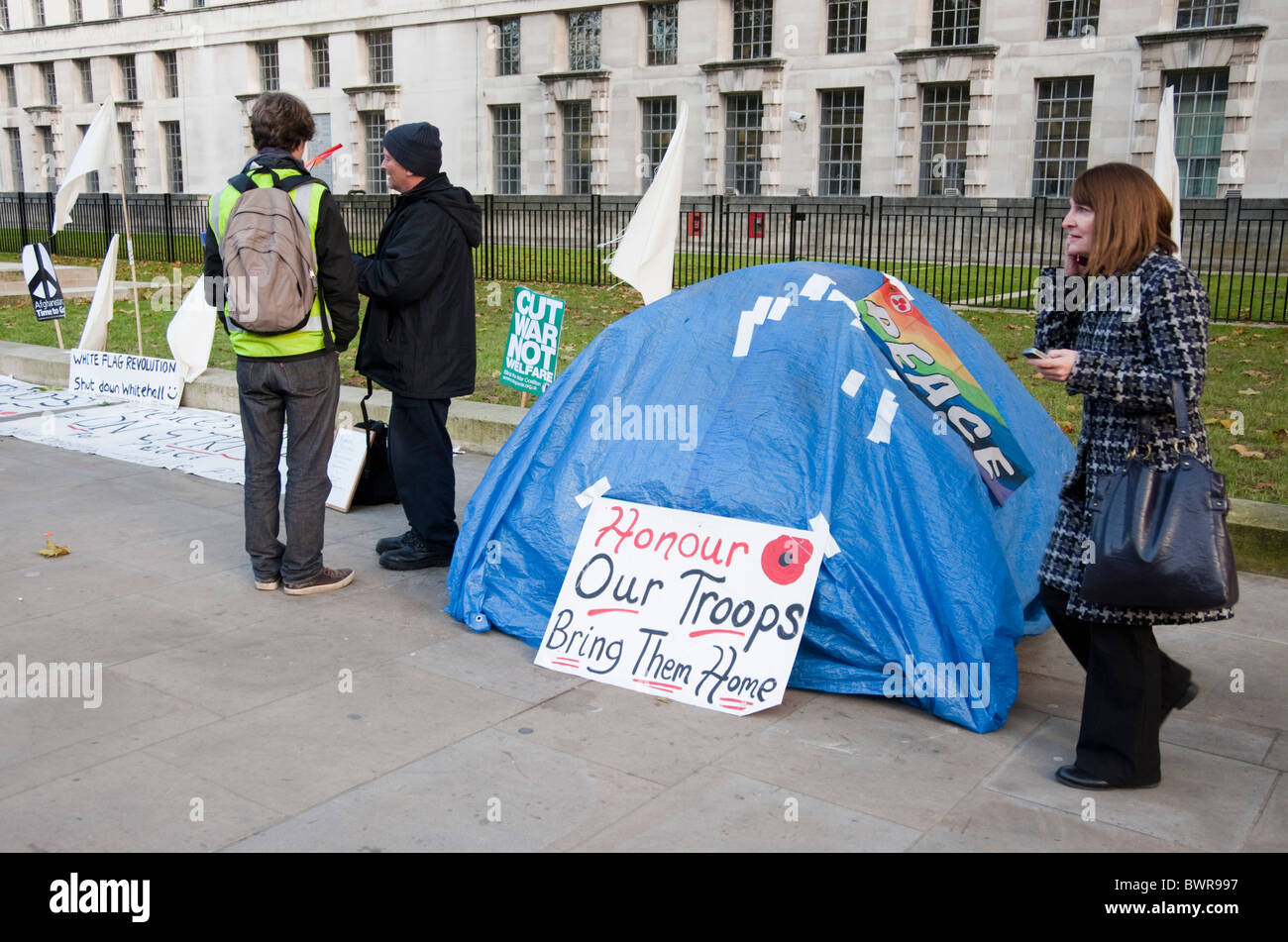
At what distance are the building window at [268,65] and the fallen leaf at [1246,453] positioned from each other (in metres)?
39.0

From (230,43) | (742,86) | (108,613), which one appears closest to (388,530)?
(108,613)

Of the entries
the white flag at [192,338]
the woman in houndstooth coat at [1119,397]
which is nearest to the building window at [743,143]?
the white flag at [192,338]

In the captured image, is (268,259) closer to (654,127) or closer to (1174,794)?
(1174,794)

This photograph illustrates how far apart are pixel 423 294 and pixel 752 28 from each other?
88.3ft

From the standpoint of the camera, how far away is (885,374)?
4.46 m

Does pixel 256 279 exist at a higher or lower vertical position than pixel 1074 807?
higher

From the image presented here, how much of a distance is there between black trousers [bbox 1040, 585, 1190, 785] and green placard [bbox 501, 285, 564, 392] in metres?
5.01

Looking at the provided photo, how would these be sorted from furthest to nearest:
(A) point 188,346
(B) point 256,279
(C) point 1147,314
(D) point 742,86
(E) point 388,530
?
(D) point 742,86 → (A) point 188,346 → (E) point 388,530 → (B) point 256,279 → (C) point 1147,314

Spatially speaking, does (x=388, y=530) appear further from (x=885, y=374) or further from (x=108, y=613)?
(x=885, y=374)

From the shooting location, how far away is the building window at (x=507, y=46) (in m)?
34.3

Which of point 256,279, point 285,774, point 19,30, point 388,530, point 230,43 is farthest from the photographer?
point 19,30

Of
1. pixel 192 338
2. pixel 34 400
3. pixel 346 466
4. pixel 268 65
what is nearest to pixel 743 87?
pixel 268 65

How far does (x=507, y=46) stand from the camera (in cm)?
3462
